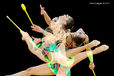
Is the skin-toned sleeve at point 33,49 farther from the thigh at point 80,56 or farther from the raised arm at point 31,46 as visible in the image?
the thigh at point 80,56

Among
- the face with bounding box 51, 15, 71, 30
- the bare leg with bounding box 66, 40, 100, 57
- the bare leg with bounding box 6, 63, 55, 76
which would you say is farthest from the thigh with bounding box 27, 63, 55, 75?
the face with bounding box 51, 15, 71, 30

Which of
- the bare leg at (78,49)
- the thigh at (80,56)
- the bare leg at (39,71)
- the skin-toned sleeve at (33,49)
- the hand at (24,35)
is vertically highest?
the hand at (24,35)

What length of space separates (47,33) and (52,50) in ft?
0.46

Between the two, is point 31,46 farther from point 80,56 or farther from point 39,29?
point 80,56

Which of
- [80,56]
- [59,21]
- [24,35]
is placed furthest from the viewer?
[24,35]

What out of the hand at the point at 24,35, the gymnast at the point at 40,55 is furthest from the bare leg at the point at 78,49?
the hand at the point at 24,35

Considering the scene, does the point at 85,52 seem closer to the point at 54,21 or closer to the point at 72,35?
the point at 72,35

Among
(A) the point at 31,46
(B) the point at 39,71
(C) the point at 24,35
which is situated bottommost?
(B) the point at 39,71

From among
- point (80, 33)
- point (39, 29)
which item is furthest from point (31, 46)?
point (80, 33)

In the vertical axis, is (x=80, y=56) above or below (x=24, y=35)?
below

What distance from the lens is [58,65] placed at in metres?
2.40

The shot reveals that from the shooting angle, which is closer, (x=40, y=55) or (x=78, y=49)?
(x=78, y=49)

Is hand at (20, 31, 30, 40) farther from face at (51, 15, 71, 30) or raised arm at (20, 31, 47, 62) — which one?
face at (51, 15, 71, 30)

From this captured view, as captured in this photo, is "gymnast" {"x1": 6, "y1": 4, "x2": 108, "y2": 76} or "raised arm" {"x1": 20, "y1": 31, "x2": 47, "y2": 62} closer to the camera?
"gymnast" {"x1": 6, "y1": 4, "x2": 108, "y2": 76}
